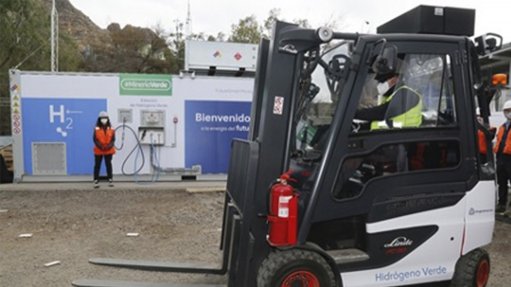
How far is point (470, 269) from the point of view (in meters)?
3.59

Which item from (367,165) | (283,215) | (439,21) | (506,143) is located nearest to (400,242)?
(367,165)

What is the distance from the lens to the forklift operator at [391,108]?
3.38 meters

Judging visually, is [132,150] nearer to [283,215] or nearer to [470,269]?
[283,215]

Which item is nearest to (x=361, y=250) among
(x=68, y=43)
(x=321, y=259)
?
(x=321, y=259)

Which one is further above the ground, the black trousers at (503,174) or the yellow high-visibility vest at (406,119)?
the yellow high-visibility vest at (406,119)

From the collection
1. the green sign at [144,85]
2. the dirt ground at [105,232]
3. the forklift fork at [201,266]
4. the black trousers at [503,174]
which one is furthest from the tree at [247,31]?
the forklift fork at [201,266]

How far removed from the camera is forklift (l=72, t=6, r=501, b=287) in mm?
3230

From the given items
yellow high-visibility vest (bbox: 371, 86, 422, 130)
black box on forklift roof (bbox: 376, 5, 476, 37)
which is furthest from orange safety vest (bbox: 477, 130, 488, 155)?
black box on forklift roof (bbox: 376, 5, 476, 37)

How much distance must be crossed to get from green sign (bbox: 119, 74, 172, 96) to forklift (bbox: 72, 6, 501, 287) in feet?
25.0

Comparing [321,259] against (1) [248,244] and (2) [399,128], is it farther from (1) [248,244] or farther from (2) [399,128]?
(2) [399,128]

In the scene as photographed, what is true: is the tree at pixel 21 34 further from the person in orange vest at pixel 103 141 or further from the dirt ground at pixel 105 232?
the dirt ground at pixel 105 232

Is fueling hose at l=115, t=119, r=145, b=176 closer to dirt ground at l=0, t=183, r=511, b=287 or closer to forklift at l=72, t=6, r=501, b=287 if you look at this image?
dirt ground at l=0, t=183, r=511, b=287

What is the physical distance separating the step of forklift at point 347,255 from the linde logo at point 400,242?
20cm

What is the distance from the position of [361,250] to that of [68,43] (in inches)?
1339
